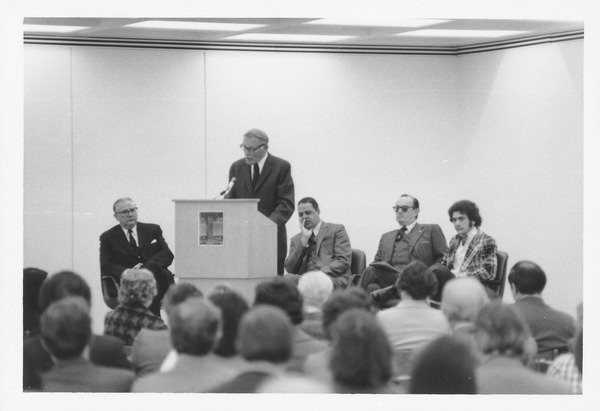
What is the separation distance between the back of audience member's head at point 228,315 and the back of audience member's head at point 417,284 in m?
1.10

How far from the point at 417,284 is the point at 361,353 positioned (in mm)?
1454

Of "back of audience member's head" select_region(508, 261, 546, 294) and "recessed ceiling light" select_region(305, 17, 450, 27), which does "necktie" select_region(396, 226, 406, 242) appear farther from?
"back of audience member's head" select_region(508, 261, 546, 294)

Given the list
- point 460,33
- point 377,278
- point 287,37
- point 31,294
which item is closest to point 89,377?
point 31,294

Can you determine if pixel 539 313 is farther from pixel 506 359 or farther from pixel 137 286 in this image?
pixel 137 286

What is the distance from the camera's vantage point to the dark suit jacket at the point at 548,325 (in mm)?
5824

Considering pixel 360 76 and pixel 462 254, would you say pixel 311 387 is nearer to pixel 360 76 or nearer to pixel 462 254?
pixel 462 254

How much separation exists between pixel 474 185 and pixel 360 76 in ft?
5.02

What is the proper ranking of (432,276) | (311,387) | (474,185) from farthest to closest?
1. (474,185)
2. (432,276)
3. (311,387)

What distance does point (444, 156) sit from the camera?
10812 mm

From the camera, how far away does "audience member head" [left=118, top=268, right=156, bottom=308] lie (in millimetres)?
5992

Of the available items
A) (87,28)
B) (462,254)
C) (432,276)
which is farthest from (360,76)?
(432,276)

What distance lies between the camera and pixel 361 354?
4.57 meters

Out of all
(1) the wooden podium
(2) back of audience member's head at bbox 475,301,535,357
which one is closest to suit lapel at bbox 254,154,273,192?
(1) the wooden podium
